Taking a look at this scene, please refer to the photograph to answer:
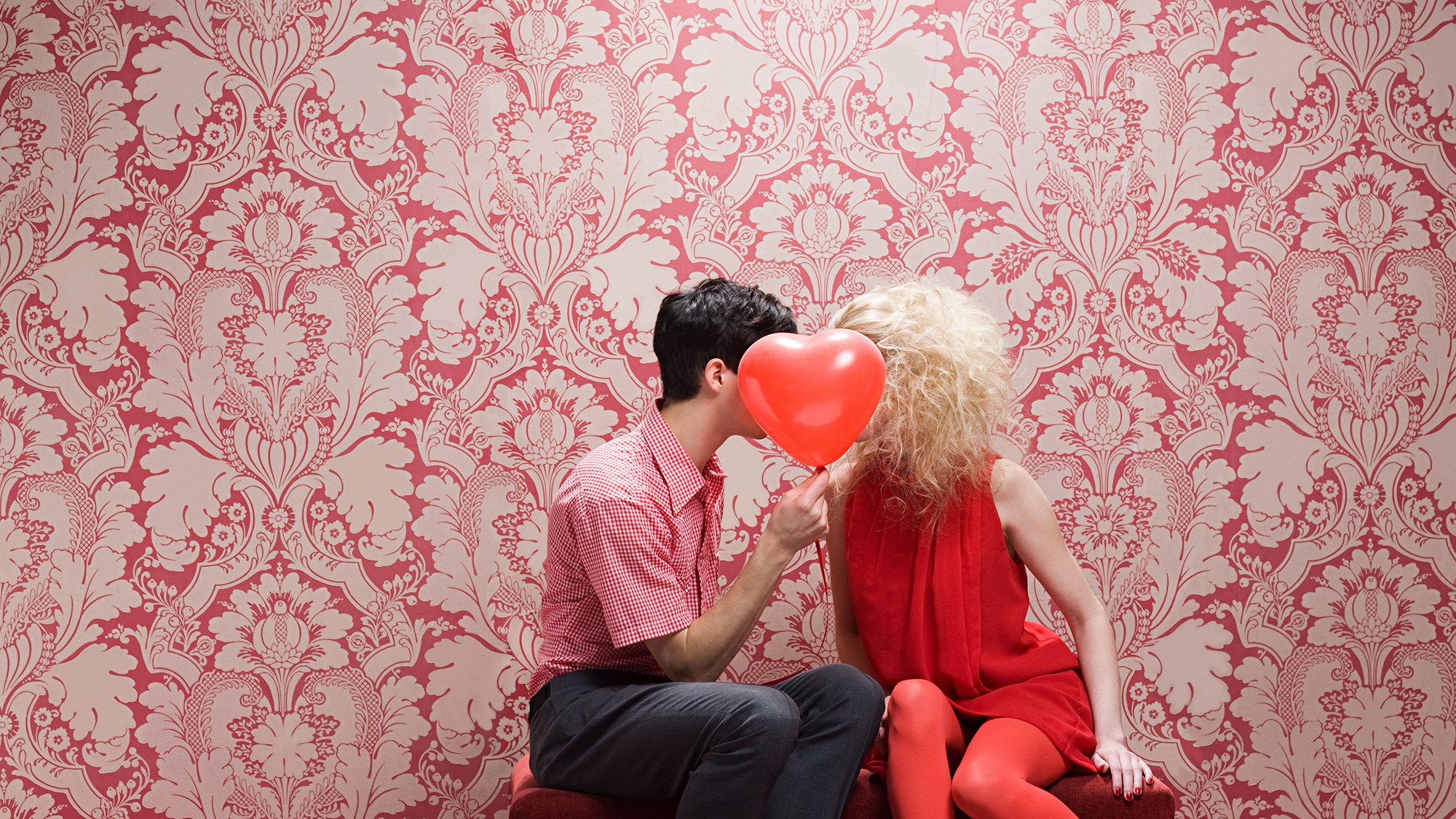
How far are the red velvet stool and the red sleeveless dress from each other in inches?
4.8

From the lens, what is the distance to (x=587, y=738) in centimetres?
154

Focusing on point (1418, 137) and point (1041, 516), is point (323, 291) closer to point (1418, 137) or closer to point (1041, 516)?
point (1041, 516)


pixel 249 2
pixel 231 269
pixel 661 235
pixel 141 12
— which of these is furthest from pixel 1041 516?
pixel 141 12

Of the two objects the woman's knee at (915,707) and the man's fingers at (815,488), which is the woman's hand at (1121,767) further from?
the man's fingers at (815,488)

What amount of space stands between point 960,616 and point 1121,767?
0.34 m

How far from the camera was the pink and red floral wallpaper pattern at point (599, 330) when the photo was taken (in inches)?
82.0

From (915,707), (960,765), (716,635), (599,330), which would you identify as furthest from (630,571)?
(599,330)

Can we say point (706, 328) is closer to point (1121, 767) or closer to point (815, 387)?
point (815, 387)

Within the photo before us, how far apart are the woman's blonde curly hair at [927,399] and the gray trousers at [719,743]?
0.38m

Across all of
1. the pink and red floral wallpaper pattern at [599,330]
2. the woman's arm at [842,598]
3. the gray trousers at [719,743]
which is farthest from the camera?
the pink and red floral wallpaper pattern at [599,330]

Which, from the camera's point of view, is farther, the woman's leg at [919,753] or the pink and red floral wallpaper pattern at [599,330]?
the pink and red floral wallpaper pattern at [599,330]

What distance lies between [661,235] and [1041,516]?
A: 3.22ft

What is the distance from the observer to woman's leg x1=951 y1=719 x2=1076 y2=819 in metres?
1.46

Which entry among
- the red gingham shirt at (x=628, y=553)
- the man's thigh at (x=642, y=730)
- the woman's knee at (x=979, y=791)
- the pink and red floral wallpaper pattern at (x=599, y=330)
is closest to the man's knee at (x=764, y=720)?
the man's thigh at (x=642, y=730)
